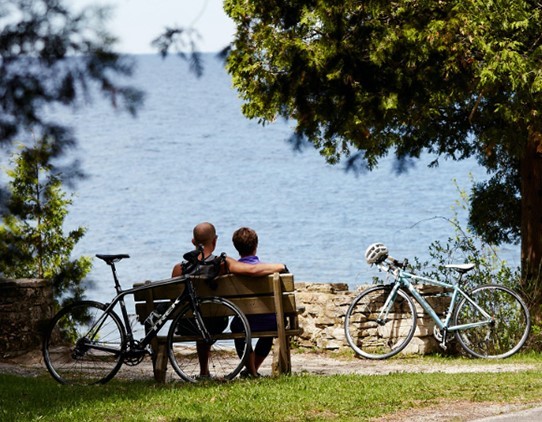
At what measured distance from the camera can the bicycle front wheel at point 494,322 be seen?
485 inches

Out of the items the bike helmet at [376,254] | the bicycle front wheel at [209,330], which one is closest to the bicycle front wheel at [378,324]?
the bike helmet at [376,254]

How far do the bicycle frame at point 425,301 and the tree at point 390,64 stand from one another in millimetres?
1578

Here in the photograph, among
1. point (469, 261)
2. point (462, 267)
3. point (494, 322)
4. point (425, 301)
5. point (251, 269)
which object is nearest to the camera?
point (251, 269)

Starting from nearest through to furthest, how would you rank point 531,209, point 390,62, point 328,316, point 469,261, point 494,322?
1. point 494,322
2. point 390,62
3. point 328,316
4. point 469,261
5. point 531,209

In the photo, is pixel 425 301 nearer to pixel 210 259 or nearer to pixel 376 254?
pixel 376 254

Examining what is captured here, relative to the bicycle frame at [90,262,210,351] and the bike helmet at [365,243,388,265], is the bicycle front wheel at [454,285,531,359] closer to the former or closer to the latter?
the bike helmet at [365,243,388,265]

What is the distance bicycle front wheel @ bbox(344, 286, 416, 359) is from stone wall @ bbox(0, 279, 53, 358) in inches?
136

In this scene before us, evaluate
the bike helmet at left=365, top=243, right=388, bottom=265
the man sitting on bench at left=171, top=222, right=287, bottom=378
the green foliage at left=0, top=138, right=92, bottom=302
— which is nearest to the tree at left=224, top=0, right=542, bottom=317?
the bike helmet at left=365, top=243, right=388, bottom=265

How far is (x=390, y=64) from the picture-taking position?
12.9 meters

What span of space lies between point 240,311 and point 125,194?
74.3m

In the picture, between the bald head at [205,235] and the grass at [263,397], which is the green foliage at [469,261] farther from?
the bald head at [205,235]

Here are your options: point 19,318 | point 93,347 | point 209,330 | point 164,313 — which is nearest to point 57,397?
point 93,347

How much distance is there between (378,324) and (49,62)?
6.34m

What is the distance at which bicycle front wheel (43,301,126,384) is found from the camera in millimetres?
9062
